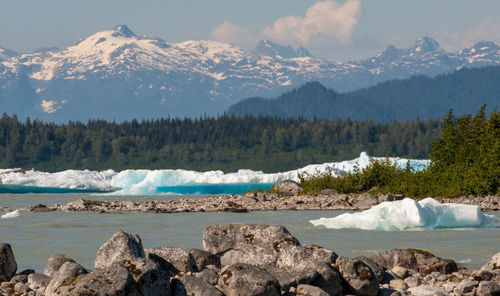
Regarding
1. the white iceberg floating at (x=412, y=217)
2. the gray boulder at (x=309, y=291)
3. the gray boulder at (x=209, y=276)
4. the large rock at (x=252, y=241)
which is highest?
the white iceberg floating at (x=412, y=217)

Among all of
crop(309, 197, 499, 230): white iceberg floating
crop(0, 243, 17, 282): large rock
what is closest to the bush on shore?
crop(309, 197, 499, 230): white iceberg floating

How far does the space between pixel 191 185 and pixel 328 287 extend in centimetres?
11696

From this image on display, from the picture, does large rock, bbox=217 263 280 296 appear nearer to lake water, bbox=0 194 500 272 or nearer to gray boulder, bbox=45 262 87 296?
gray boulder, bbox=45 262 87 296

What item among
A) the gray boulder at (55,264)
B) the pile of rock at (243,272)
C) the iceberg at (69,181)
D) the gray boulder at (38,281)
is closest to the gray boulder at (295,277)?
the pile of rock at (243,272)

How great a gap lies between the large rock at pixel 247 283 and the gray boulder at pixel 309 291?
487 mm

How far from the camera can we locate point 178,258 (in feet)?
53.9

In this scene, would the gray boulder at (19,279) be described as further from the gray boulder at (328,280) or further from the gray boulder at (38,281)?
the gray boulder at (328,280)

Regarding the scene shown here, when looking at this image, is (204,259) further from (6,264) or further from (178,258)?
(6,264)

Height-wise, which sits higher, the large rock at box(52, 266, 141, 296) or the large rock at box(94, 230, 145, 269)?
→ the large rock at box(94, 230, 145, 269)

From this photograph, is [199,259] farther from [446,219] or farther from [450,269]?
[446,219]

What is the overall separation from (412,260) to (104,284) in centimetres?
930

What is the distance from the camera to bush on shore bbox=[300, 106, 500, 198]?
4641cm

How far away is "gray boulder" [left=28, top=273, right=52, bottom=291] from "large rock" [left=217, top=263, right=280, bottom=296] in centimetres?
377

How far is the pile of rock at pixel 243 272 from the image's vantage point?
13.5 m
